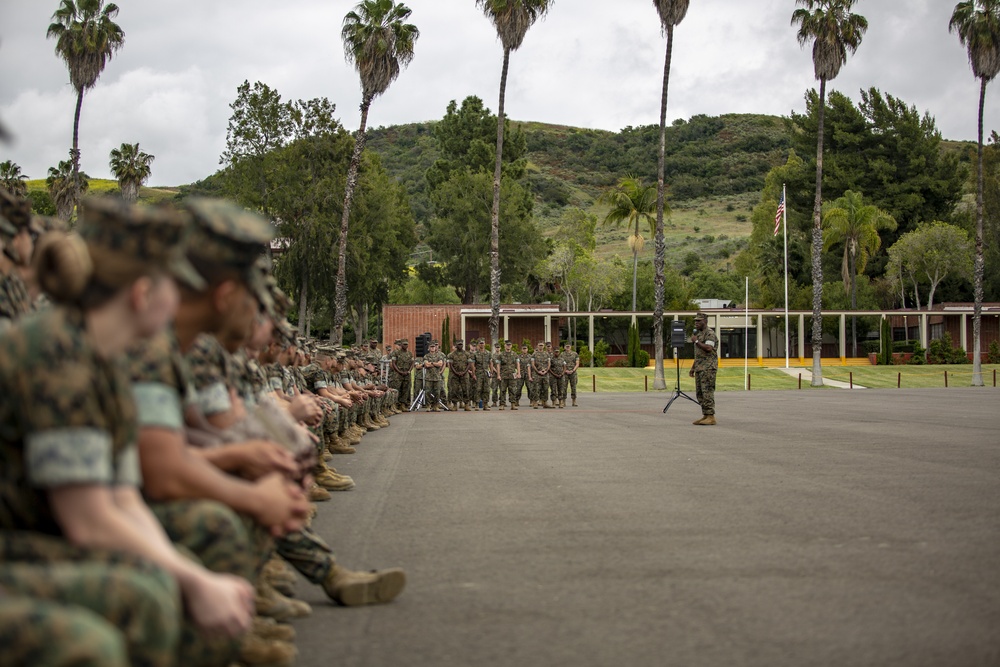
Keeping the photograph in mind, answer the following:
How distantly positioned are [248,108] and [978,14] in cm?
3979

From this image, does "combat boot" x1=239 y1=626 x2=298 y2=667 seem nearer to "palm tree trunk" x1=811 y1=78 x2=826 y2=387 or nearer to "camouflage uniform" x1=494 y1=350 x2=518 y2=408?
"camouflage uniform" x1=494 y1=350 x2=518 y2=408

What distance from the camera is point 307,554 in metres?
5.38

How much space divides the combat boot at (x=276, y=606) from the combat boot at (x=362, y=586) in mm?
183

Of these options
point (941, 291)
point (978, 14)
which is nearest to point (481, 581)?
point (978, 14)

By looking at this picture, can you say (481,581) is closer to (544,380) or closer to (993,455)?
(993,455)

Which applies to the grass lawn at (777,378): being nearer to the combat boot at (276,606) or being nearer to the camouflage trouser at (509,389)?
the camouflage trouser at (509,389)

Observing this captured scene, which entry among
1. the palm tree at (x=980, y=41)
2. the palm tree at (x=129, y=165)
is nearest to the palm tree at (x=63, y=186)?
the palm tree at (x=129, y=165)

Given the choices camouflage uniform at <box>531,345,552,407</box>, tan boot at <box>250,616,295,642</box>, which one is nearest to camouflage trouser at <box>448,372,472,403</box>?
camouflage uniform at <box>531,345,552,407</box>

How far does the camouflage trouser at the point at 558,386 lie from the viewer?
32.3 metres

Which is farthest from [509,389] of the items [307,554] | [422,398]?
[307,554]

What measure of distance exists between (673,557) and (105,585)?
15.2 ft

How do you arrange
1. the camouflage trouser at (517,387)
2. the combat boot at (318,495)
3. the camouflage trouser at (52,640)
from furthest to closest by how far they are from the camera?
the camouflage trouser at (517,387)
the combat boot at (318,495)
the camouflage trouser at (52,640)

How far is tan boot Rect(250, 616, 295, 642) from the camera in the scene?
14.7ft

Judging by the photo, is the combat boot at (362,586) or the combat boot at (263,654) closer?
the combat boot at (263,654)
